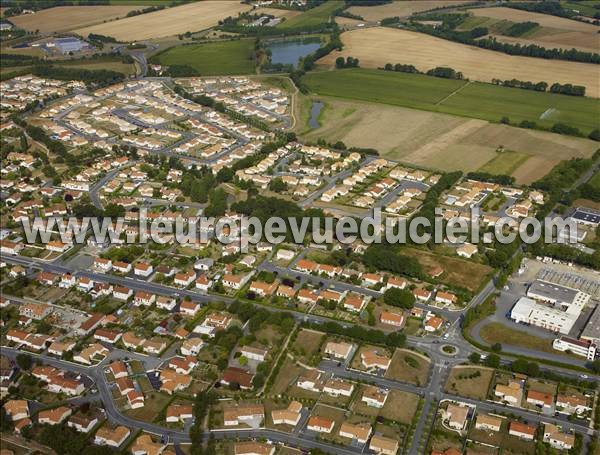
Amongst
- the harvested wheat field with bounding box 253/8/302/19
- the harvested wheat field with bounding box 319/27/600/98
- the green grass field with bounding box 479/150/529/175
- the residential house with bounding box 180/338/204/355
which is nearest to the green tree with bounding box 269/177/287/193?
the green grass field with bounding box 479/150/529/175

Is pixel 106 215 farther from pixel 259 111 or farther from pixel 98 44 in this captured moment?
pixel 98 44

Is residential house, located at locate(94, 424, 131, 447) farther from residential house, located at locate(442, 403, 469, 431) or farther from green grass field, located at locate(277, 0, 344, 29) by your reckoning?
green grass field, located at locate(277, 0, 344, 29)

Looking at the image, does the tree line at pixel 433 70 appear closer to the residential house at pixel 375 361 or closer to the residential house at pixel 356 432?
the residential house at pixel 375 361

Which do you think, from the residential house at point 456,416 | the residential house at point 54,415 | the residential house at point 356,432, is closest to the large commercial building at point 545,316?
the residential house at point 456,416

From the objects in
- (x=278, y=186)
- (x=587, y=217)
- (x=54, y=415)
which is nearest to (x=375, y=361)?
(x=54, y=415)

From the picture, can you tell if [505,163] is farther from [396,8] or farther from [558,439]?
[396,8]
